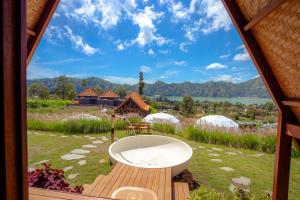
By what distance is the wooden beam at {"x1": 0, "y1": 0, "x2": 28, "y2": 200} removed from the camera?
0.83 meters

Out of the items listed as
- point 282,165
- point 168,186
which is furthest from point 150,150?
point 282,165

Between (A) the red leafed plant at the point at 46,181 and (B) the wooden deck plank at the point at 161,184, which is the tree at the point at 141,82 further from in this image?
(A) the red leafed plant at the point at 46,181

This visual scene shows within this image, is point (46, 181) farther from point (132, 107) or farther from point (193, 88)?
point (193, 88)

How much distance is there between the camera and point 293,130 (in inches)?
78.5

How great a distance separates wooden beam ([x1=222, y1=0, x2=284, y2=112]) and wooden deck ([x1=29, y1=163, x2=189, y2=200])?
1.96 meters

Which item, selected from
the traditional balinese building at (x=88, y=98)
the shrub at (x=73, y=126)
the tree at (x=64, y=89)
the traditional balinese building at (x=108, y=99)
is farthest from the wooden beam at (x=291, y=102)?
the tree at (x=64, y=89)

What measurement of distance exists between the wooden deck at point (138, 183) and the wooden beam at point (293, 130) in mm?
1743

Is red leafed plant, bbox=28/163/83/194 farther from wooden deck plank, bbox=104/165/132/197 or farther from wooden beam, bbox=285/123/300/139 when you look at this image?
wooden beam, bbox=285/123/300/139

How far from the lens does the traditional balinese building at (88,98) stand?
25.1 metres

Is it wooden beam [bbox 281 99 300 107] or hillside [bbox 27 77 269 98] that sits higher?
hillside [bbox 27 77 269 98]

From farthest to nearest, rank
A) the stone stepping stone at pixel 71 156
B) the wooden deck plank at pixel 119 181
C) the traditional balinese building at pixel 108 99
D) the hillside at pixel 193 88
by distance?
the traditional balinese building at pixel 108 99 → the hillside at pixel 193 88 → the stone stepping stone at pixel 71 156 → the wooden deck plank at pixel 119 181

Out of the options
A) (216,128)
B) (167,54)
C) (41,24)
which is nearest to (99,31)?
(167,54)

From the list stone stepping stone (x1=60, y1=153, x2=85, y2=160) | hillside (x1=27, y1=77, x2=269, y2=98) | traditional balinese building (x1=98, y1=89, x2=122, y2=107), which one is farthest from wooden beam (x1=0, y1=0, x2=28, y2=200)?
traditional balinese building (x1=98, y1=89, x2=122, y2=107)

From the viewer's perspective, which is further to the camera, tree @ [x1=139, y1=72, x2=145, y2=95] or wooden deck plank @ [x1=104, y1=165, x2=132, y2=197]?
tree @ [x1=139, y1=72, x2=145, y2=95]
